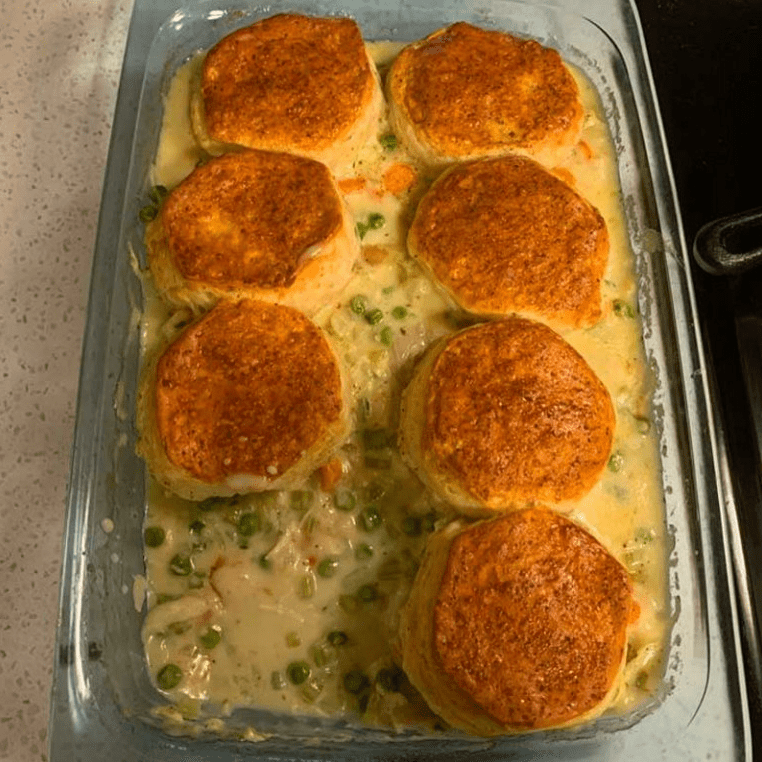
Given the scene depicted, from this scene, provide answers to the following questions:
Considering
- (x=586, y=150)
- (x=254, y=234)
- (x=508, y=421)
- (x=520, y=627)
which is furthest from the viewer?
(x=586, y=150)

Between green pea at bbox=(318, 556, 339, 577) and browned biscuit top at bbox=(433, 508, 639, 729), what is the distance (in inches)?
11.2

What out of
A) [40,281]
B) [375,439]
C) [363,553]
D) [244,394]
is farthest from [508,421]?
[40,281]

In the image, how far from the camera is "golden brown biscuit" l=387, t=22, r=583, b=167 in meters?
1.89

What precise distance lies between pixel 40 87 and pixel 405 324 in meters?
1.38

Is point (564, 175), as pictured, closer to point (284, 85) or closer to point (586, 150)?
point (586, 150)

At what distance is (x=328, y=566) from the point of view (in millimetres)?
1741

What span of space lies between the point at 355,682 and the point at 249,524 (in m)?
0.39

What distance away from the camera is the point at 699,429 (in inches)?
74.0

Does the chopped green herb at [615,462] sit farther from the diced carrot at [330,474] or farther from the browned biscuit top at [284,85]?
the browned biscuit top at [284,85]

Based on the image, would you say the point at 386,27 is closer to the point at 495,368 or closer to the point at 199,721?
the point at 495,368

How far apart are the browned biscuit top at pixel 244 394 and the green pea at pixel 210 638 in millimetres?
333

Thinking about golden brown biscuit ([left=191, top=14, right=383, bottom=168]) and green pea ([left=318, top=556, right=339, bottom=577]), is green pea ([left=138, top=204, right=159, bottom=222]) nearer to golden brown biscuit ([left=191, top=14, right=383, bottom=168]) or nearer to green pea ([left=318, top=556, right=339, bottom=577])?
golden brown biscuit ([left=191, top=14, right=383, bottom=168])

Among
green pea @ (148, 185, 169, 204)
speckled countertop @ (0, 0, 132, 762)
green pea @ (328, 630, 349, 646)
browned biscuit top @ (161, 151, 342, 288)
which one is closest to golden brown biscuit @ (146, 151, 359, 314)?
browned biscuit top @ (161, 151, 342, 288)

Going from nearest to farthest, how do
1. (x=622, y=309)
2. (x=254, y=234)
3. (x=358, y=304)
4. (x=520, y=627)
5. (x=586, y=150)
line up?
(x=520, y=627), (x=254, y=234), (x=358, y=304), (x=622, y=309), (x=586, y=150)
